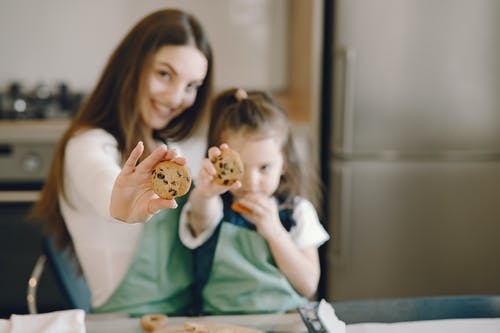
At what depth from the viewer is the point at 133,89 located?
115cm

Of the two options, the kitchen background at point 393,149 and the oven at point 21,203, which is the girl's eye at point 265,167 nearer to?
the kitchen background at point 393,149

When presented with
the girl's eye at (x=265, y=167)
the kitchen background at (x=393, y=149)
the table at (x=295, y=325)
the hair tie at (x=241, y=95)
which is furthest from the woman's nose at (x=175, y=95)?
the kitchen background at (x=393, y=149)

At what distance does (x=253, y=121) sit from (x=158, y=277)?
1.14 ft

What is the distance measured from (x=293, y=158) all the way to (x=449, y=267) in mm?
1166

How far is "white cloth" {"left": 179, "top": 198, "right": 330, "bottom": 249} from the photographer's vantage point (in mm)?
1114

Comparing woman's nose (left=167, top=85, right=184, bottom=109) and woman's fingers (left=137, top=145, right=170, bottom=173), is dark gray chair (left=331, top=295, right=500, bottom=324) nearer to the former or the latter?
woman's fingers (left=137, top=145, right=170, bottom=173)

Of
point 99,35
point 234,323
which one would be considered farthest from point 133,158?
point 99,35

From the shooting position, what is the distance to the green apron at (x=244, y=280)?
1.07 meters

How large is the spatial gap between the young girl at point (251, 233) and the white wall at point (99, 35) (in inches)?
58.9

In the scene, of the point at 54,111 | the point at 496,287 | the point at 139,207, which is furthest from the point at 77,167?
the point at 496,287

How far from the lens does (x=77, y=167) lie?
1091mm

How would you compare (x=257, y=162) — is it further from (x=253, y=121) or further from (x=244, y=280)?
(x=244, y=280)

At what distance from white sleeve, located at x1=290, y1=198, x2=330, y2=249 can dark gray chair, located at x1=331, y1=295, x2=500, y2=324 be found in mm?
266

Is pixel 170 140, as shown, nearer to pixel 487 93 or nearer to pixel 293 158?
pixel 293 158
